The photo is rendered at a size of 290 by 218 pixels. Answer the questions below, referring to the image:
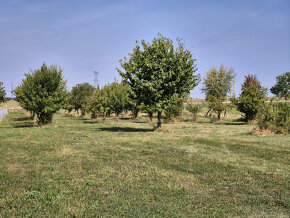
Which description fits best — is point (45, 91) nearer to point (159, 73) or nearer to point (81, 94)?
point (159, 73)

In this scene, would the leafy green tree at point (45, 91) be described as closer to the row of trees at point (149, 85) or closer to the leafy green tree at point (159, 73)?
the row of trees at point (149, 85)

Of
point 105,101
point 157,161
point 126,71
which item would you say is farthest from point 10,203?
point 105,101

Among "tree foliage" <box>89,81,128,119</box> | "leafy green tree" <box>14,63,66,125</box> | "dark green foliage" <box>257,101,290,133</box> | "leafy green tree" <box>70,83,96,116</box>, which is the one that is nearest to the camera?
"dark green foliage" <box>257,101,290,133</box>

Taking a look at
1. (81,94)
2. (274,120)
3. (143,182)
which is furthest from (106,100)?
(143,182)

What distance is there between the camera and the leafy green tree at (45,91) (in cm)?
2834

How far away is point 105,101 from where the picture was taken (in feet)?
140

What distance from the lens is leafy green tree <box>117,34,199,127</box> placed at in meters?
23.3

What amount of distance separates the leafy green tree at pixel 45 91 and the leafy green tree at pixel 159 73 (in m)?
9.06

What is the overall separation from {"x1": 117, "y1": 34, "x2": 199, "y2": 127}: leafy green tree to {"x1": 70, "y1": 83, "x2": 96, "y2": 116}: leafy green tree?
36.5 metres

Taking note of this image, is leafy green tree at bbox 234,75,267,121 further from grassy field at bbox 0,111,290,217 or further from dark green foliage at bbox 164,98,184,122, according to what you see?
grassy field at bbox 0,111,290,217

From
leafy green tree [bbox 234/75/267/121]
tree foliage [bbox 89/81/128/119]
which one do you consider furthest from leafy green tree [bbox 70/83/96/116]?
leafy green tree [bbox 234/75/267/121]

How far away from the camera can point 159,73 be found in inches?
917

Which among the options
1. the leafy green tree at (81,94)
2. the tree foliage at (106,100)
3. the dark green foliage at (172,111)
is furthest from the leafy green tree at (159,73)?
the leafy green tree at (81,94)

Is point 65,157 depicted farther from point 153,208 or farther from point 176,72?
point 176,72
